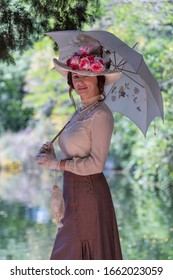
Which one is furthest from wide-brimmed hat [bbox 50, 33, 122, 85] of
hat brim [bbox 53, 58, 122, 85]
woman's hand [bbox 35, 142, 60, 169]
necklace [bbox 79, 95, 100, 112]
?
woman's hand [bbox 35, 142, 60, 169]

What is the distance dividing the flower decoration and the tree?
4.88 ft

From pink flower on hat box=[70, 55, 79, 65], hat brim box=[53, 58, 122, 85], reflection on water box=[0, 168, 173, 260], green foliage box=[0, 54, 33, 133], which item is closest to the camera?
hat brim box=[53, 58, 122, 85]

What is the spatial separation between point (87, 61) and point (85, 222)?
967mm

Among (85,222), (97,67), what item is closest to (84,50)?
(97,67)

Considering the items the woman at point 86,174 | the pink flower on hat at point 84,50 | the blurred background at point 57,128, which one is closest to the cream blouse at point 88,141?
the woman at point 86,174

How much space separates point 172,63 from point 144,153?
453 cm

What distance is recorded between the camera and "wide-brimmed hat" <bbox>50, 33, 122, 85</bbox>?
186 inches

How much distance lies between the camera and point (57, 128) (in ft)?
72.8

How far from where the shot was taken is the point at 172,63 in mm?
12320

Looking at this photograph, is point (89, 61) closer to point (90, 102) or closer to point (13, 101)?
point (90, 102)

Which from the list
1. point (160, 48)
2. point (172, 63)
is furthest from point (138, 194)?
point (172, 63)

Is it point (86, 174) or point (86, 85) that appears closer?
point (86, 174)

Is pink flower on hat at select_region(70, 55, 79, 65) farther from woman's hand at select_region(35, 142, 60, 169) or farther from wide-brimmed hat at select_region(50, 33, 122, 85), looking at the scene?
woman's hand at select_region(35, 142, 60, 169)
